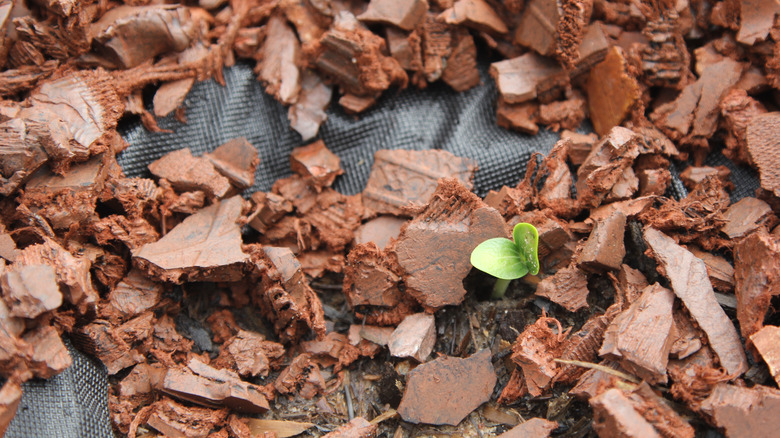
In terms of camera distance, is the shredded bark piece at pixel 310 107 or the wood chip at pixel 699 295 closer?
the wood chip at pixel 699 295

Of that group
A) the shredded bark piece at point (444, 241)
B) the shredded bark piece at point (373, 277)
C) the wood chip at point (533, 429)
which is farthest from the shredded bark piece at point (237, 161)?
the wood chip at point (533, 429)

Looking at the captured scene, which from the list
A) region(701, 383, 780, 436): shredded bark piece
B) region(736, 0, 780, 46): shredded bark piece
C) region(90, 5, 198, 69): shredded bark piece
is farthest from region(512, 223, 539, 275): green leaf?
region(90, 5, 198, 69): shredded bark piece

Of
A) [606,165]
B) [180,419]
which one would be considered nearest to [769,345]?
[606,165]

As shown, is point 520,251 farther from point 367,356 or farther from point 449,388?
point 367,356

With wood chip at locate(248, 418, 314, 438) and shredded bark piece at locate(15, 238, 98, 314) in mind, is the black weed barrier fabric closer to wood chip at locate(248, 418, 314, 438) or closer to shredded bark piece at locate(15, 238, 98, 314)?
shredded bark piece at locate(15, 238, 98, 314)

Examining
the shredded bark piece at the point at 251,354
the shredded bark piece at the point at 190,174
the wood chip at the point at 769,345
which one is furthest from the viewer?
the shredded bark piece at the point at 190,174

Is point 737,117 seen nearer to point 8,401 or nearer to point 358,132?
point 358,132

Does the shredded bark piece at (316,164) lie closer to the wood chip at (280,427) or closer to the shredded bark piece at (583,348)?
the wood chip at (280,427)
